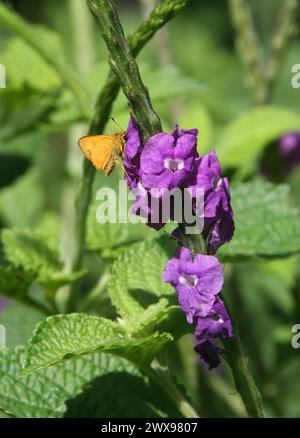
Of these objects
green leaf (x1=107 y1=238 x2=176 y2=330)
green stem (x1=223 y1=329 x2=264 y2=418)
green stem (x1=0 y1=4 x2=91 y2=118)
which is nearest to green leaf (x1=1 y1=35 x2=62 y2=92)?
green stem (x1=0 y1=4 x2=91 y2=118)

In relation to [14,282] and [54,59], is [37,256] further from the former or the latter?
[54,59]

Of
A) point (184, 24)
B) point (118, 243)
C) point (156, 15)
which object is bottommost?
point (118, 243)

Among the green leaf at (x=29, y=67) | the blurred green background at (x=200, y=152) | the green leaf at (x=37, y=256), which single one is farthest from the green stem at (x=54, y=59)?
the green leaf at (x=37, y=256)

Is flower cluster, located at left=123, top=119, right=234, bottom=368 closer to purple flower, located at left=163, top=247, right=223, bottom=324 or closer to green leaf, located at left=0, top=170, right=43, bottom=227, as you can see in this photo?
purple flower, located at left=163, top=247, right=223, bottom=324

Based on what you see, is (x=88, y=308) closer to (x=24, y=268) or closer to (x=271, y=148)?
(x=24, y=268)

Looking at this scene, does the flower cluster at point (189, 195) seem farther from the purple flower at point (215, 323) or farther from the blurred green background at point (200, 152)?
the blurred green background at point (200, 152)
